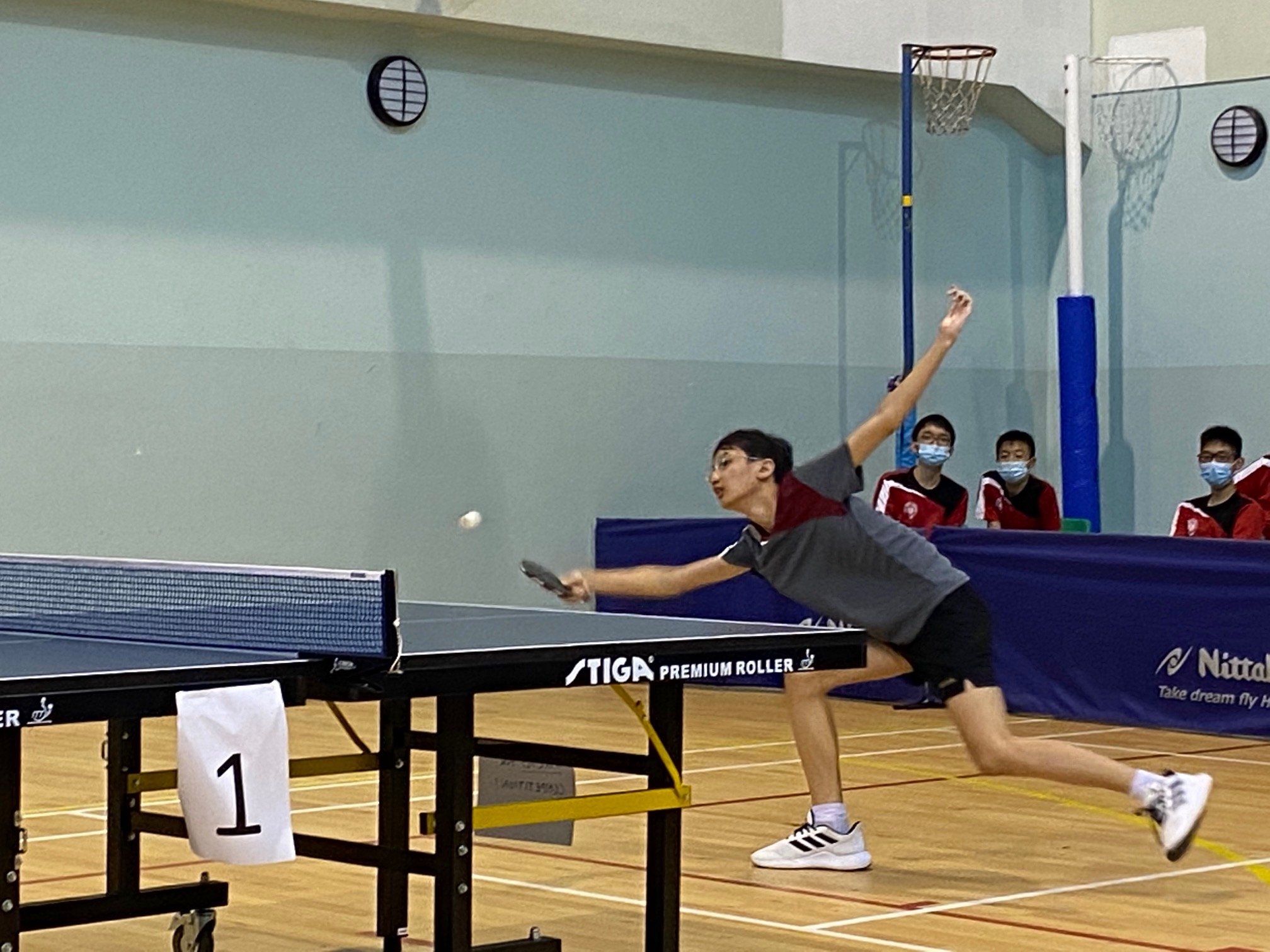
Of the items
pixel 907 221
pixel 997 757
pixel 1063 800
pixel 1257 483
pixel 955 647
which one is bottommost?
pixel 1063 800

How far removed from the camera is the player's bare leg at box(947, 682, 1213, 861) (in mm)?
5293

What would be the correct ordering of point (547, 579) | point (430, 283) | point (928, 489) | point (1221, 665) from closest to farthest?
point (547, 579) < point (1221, 665) < point (928, 489) < point (430, 283)

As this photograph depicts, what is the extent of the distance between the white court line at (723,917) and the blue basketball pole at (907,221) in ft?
22.2

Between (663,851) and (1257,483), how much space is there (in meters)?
6.72

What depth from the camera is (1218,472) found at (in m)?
9.92

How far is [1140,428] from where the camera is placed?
531 inches

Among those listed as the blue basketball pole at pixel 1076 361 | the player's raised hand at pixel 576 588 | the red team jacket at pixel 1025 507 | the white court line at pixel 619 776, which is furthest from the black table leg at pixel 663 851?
the blue basketball pole at pixel 1076 361

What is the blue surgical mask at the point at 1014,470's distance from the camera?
35.3ft

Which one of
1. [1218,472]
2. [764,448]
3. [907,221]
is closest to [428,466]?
[907,221]

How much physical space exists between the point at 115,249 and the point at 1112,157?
6.12 metres

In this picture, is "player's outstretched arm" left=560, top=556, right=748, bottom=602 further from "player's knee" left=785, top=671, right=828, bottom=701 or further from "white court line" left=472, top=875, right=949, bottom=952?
"white court line" left=472, top=875, right=949, bottom=952

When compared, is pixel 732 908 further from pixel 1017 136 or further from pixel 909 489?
pixel 1017 136

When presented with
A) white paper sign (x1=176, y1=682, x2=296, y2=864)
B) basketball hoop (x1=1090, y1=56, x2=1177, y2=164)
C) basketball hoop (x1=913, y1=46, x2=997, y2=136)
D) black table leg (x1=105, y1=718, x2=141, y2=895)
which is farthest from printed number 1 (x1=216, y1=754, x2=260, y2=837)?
basketball hoop (x1=1090, y1=56, x2=1177, y2=164)

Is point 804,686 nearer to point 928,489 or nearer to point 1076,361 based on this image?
point 928,489
